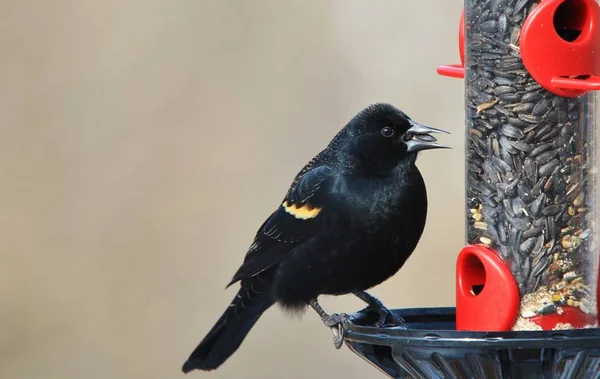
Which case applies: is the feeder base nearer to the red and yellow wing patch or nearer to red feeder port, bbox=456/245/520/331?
red feeder port, bbox=456/245/520/331

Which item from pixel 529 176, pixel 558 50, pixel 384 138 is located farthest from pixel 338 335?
pixel 558 50

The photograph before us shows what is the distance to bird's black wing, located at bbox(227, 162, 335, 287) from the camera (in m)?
4.67

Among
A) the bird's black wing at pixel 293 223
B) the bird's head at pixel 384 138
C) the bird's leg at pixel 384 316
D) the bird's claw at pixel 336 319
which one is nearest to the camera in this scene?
the bird's leg at pixel 384 316

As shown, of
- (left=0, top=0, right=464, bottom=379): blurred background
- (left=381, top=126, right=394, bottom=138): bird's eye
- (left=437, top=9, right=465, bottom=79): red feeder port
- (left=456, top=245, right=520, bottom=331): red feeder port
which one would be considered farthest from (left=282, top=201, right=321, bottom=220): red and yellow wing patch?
(left=0, top=0, right=464, bottom=379): blurred background

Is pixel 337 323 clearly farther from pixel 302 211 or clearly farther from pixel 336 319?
pixel 302 211

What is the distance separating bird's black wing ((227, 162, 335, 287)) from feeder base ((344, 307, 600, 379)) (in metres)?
1.15

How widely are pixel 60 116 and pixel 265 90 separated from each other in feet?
4.58

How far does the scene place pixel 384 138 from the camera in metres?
4.57

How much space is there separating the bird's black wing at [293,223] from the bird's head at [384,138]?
15cm

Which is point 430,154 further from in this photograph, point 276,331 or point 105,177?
point 105,177

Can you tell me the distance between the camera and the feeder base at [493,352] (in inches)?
129

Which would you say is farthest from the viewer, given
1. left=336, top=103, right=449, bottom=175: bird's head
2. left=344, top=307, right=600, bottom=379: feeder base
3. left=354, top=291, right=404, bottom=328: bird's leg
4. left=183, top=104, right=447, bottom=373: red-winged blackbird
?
left=336, top=103, right=449, bottom=175: bird's head

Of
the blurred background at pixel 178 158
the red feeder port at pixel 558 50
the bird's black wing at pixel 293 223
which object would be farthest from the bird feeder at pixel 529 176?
the blurred background at pixel 178 158

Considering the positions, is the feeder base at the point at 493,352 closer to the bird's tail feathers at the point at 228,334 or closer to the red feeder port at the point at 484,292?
the red feeder port at the point at 484,292
